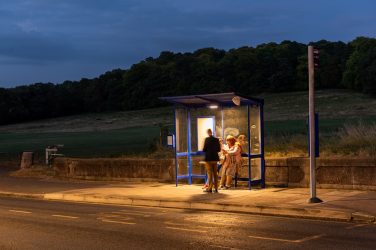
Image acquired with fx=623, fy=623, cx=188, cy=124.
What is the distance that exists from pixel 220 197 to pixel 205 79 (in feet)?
284

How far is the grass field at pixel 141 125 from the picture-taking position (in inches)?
1672

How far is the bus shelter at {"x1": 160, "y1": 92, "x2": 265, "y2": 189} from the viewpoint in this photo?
1748 centimetres

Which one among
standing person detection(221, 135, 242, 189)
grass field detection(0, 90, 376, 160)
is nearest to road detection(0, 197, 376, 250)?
standing person detection(221, 135, 242, 189)

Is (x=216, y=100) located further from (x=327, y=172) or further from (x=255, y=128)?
(x=327, y=172)

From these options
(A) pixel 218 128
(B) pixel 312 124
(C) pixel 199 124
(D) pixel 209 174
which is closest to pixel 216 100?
(A) pixel 218 128

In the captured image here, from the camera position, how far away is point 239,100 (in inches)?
682

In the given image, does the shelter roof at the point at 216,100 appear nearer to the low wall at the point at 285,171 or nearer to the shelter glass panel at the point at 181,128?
the shelter glass panel at the point at 181,128

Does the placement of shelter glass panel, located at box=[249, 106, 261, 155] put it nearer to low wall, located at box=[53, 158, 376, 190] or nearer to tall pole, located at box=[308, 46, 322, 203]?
low wall, located at box=[53, 158, 376, 190]

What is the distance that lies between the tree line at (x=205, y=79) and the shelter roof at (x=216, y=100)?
2347 inches

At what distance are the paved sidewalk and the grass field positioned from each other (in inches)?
303

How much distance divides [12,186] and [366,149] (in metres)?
12.2

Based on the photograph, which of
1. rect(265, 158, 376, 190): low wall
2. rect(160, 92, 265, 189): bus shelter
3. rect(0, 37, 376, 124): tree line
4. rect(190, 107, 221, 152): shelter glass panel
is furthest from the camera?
rect(0, 37, 376, 124): tree line

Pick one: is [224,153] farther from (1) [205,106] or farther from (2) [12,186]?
(2) [12,186]

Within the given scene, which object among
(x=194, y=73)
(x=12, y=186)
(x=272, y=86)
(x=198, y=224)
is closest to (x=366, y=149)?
(x=198, y=224)
